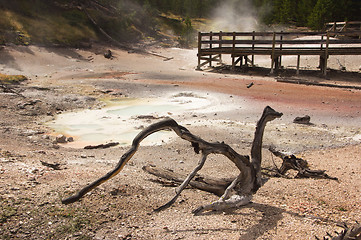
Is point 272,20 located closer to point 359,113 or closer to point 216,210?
point 359,113

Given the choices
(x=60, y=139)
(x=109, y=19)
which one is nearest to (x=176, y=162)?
(x=60, y=139)

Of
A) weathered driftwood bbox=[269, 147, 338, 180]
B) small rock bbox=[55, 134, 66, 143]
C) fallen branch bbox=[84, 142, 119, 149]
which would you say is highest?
weathered driftwood bbox=[269, 147, 338, 180]

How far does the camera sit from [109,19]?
111 feet

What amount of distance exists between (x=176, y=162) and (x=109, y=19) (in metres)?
28.4

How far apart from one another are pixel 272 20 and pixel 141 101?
35096 mm

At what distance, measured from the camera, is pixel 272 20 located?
46.1 m

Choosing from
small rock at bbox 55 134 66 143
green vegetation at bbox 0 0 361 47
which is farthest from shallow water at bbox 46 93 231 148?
green vegetation at bbox 0 0 361 47

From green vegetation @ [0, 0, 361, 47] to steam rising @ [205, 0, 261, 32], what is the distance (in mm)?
1579

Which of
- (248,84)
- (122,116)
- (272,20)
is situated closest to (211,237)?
(122,116)

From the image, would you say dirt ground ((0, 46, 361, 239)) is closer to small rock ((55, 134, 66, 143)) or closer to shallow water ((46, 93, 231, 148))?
small rock ((55, 134, 66, 143))

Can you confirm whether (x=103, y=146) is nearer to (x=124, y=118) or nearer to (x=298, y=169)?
(x=124, y=118)

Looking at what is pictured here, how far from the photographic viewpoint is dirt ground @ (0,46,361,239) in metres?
4.62

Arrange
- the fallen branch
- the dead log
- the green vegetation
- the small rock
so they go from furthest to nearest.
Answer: the green vegetation, the small rock, the fallen branch, the dead log

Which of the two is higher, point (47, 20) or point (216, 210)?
point (47, 20)
